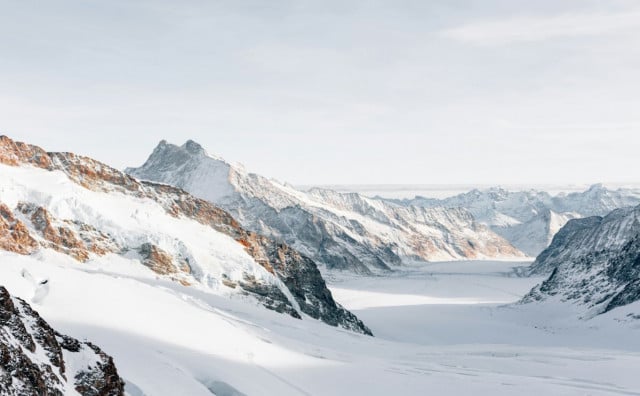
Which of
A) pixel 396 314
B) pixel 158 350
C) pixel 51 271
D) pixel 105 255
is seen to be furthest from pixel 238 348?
pixel 396 314

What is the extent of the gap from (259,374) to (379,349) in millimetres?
37245

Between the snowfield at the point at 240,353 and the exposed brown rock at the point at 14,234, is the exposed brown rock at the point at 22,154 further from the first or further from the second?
the snowfield at the point at 240,353

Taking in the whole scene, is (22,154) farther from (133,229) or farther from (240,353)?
(240,353)

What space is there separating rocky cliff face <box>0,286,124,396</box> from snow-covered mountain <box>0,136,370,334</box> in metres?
48.1

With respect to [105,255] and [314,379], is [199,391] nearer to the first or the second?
[314,379]

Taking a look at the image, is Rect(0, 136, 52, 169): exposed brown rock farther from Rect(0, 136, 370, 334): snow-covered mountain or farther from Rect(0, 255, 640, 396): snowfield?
Rect(0, 255, 640, 396): snowfield

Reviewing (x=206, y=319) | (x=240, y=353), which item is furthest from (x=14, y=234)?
(x=240, y=353)

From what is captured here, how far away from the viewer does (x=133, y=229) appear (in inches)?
3356

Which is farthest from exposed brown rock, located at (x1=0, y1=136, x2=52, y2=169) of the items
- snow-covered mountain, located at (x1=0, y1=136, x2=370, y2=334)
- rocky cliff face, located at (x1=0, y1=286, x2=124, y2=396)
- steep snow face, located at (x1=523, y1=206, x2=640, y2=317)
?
steep snow face, located at (x1=523, y1=206, x2=640, y2=317)

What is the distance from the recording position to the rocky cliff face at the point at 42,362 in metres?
18.5

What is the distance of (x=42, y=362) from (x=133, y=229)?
2633 inches

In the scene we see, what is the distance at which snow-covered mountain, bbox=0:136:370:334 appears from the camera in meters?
75.4

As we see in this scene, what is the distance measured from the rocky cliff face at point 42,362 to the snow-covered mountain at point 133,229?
4808 centimetres

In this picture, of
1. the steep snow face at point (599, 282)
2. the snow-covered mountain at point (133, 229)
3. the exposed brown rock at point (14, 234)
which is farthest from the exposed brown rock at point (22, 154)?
the steep snow face at point (599, 282)
